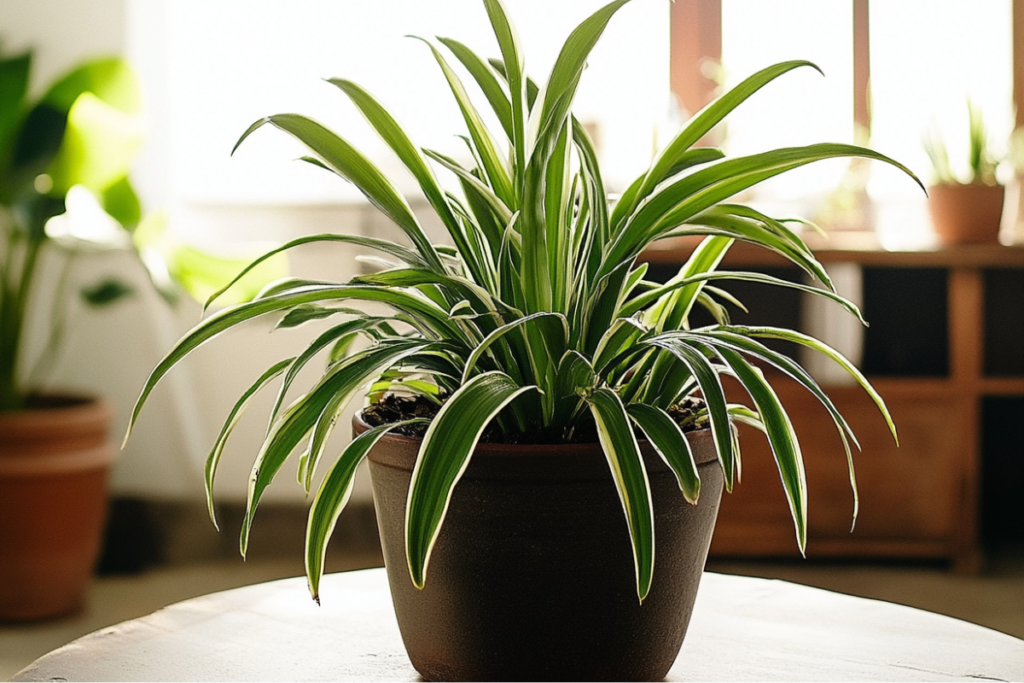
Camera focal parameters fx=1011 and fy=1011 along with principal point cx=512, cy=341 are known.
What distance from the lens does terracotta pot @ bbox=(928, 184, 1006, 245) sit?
2418 mm

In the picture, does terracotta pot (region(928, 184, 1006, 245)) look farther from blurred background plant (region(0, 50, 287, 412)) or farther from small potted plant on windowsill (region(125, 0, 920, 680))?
small potted plant on windowsill (region(125, 0, 920, 680))

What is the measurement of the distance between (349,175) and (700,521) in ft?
1.05

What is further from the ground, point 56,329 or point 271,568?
point 56,329

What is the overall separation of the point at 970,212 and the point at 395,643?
2.11 metres

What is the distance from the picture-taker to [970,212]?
2.42m

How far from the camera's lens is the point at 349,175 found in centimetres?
66

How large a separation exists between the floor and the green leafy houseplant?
47 centimetres

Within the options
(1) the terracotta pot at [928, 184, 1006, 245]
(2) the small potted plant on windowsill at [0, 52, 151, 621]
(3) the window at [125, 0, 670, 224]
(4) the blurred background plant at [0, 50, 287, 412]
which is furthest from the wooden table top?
(3) the window at [125, 0, 670, 224]

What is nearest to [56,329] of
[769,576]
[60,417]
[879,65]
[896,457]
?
[60,417]

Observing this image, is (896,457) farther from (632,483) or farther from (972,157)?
(632,483)

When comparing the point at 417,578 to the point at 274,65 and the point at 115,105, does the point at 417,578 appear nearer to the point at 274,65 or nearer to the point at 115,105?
the point at 115,105

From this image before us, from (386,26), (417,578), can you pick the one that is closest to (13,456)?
(386,26)

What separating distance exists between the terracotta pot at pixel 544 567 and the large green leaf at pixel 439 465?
0.03 meters

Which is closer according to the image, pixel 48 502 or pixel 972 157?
pixel 48 502
